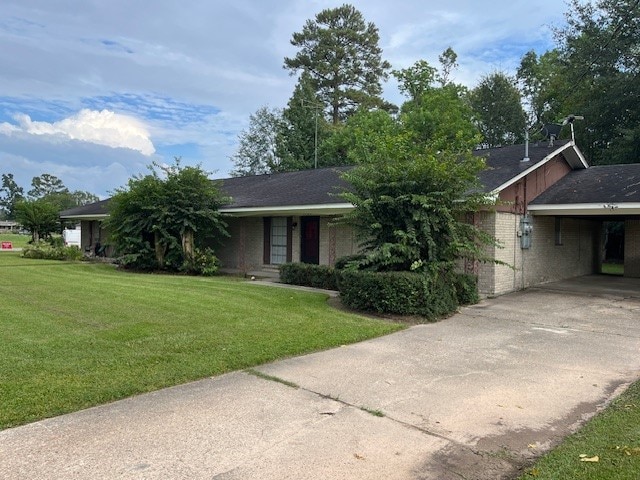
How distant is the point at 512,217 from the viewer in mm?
12234

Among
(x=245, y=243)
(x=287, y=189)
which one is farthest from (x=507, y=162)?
(x=245, y=243)

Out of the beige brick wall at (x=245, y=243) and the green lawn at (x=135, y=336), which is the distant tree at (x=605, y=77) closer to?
the beige brick wall at (x=245, y=243)

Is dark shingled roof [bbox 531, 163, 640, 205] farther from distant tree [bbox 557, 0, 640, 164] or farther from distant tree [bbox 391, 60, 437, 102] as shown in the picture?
distant tree [bbox 391, 60, 437, 102]

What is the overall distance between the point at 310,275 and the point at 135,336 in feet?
21.8

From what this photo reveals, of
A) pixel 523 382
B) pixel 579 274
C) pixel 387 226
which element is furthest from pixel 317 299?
pixel 579 274

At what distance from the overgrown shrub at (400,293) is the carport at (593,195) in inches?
200

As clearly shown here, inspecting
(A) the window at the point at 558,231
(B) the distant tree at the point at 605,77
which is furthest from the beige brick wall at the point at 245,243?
(B) the distant tree at the point at 605,77

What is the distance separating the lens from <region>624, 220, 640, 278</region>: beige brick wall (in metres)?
16.2

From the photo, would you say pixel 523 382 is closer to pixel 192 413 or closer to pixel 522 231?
pixel 192 413

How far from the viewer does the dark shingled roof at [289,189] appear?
14.5 m

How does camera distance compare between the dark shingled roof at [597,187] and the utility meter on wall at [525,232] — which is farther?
the utility meter on wall at [525,232]

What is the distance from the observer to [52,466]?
3.20 m

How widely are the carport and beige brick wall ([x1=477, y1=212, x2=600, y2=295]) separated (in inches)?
24.7

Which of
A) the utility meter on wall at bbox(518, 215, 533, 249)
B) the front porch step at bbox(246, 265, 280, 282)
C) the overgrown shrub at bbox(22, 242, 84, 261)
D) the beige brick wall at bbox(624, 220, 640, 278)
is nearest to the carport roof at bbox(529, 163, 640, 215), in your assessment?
the utility meter on wall at bbox(518, 215, 533, 249)
